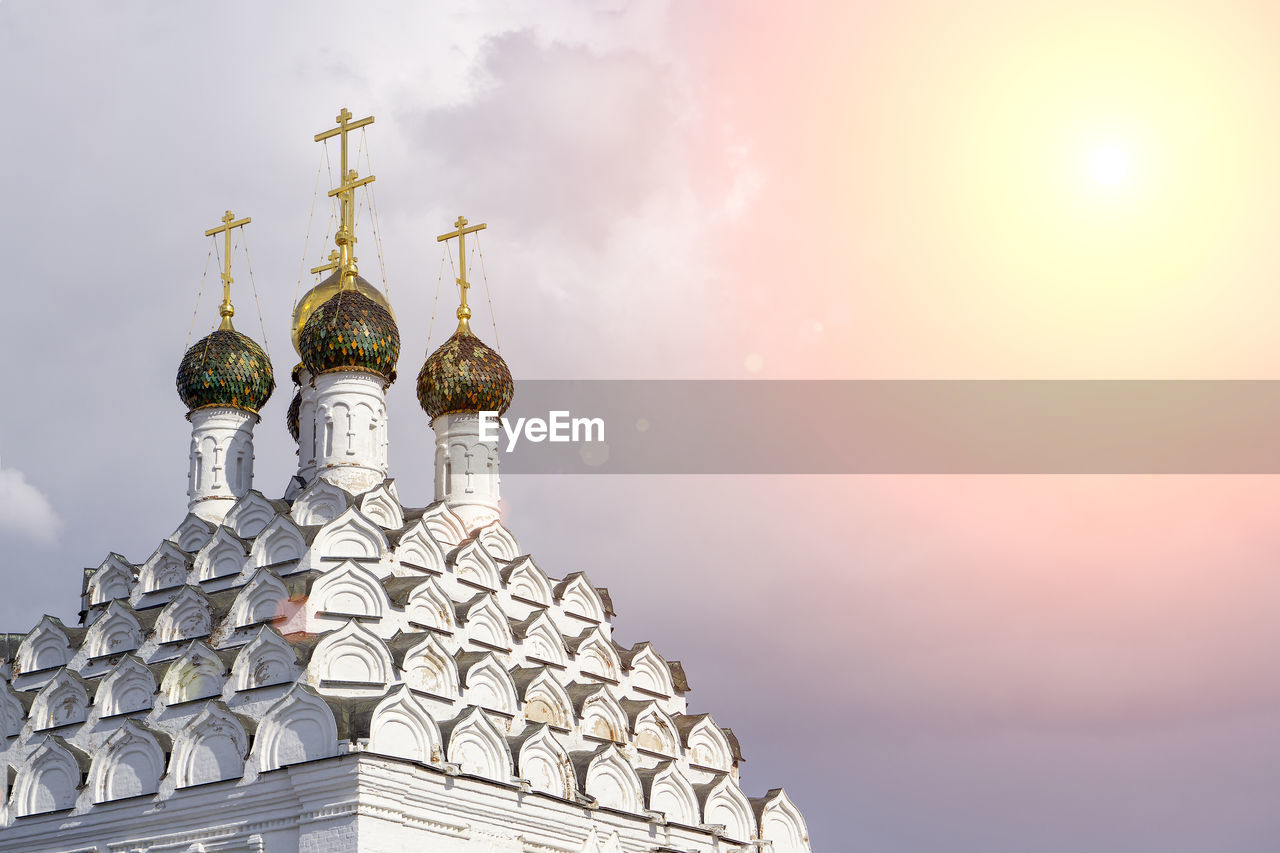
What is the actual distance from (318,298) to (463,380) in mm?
2747

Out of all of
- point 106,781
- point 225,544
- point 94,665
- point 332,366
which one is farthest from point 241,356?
point 106,781

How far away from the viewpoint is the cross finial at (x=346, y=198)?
22.3 m

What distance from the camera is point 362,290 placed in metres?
23.1

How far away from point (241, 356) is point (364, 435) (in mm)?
2233

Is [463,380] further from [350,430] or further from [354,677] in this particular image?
[354,677]

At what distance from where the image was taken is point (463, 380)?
22.2 metres

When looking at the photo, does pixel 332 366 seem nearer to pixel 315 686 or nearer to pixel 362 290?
pixel 362 290

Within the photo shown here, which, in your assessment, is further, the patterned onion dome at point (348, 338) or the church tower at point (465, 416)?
the church tower at point (465, 416)

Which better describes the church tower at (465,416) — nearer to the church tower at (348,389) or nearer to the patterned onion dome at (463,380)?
the patterned onion dome at (463,380)

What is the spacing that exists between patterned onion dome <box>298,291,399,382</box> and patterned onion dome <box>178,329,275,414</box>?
0.98m

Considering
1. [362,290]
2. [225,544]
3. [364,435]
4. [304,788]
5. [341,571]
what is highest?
[362,290]

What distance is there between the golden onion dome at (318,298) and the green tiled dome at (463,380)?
122cm

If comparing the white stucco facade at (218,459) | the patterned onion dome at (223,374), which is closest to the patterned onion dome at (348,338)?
the patterned onion dome at (223,374)

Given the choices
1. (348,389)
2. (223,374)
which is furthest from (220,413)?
(348,389)
